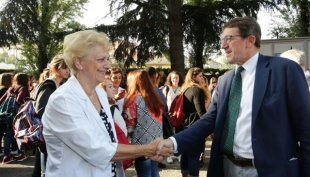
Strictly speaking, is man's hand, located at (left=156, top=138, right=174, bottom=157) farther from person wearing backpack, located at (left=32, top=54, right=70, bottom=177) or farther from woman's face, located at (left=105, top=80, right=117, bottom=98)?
person wearing backpack, located at (left=32, top=54, right=70, bottom=177)

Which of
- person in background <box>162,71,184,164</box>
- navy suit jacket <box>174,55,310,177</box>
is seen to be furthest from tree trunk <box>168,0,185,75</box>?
navy suit jacket <box>174,55,310,177</box>

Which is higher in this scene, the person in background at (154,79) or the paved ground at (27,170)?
the person in background at (154,79)

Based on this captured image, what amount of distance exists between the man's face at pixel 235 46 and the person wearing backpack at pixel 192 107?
3087 mm

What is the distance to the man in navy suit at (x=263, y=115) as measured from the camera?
2.44 meters

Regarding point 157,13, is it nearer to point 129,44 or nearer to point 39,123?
point 129,44

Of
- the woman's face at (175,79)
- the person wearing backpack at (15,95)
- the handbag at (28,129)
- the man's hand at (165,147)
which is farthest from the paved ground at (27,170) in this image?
the man's hand at (165,147)

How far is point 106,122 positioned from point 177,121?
3607mm

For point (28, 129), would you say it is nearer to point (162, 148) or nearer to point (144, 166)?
point (144, 166)

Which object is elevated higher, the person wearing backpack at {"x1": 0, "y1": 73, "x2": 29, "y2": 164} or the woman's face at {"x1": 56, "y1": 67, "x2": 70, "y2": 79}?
the woman's face at {"x1": 56, "y1": 67, "x2": 70, "y2": 79}

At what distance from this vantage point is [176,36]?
606 inches

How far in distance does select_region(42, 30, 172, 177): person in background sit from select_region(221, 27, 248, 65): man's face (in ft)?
3.03

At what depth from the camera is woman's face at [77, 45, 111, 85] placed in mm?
2363

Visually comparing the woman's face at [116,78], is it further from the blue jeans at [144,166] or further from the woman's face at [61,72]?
the blue jeans at [144,166]

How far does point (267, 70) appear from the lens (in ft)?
8.39
